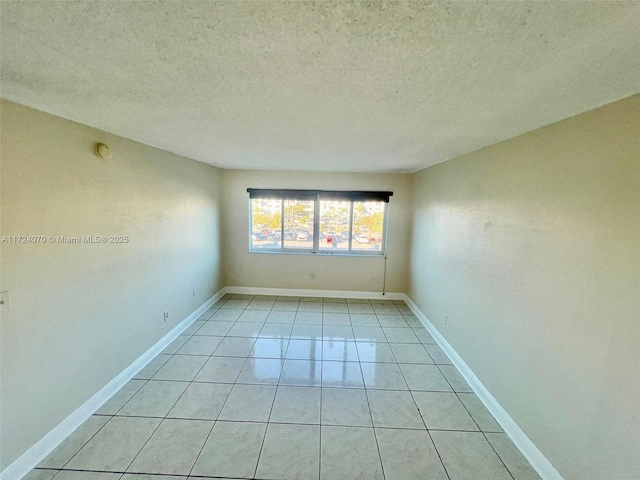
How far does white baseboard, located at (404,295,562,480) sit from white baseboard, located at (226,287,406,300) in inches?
62.6

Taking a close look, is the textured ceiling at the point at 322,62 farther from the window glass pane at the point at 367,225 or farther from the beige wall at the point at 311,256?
the window glass pane at the point at 367,225

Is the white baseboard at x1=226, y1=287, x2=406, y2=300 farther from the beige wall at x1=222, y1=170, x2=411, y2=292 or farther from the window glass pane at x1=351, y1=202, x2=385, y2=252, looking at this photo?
the window glass pane at x1=351, y1=202, x2=385, y2=252

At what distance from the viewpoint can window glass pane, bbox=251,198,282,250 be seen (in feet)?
15.4

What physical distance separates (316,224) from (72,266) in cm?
331

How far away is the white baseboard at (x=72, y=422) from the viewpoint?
158 cm

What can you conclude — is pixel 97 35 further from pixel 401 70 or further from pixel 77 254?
pixel 77 254

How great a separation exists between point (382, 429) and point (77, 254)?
263 cm

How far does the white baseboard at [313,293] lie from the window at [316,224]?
71cm

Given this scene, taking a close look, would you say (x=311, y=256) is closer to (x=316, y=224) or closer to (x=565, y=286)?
(x=316, y=224)

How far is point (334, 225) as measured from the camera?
470 cm

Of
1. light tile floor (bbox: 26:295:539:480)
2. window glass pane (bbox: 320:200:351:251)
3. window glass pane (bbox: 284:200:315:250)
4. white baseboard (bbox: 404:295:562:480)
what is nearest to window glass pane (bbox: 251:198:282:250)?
window glass pane (bbox: 284:200:315:250)

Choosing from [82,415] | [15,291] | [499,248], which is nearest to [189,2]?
[15,291]

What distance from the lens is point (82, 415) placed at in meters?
1.99

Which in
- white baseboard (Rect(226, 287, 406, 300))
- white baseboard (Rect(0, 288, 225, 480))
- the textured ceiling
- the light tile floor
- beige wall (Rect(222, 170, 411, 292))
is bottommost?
the light tile floor
